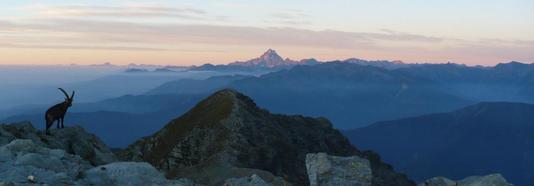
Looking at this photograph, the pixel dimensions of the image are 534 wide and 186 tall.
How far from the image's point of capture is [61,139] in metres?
36.9

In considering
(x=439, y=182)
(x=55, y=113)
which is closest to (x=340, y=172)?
(x=439, y=182)

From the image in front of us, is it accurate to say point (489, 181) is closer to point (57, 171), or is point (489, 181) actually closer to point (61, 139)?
point (57, 171)

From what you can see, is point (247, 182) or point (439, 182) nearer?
point (247, 182)

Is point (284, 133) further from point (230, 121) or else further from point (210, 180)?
point (210, 180)

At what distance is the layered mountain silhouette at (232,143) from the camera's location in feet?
280

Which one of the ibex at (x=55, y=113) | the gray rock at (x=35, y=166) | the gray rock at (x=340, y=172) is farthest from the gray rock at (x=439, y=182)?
the ibex at (x=55, y=113)

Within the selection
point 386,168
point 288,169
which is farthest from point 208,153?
point 386,168

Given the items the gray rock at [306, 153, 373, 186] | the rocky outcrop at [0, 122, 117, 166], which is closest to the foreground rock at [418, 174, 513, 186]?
the gray rock at [306, 153, 373, 186]

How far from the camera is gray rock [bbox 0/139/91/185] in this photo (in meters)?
19.8

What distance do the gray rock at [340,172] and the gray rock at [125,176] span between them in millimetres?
6665

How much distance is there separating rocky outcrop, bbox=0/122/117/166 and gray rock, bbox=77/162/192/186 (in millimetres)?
10836

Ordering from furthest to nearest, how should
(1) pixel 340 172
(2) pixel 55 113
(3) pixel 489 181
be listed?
1. (2) pixel 55 113
2. (1) pixel 340 172
3. (3) pixel 489 181

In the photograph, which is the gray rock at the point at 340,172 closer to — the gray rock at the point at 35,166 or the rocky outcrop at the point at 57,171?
the rocky outcrop at the point at 57,171

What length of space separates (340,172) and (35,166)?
44.0 ft
